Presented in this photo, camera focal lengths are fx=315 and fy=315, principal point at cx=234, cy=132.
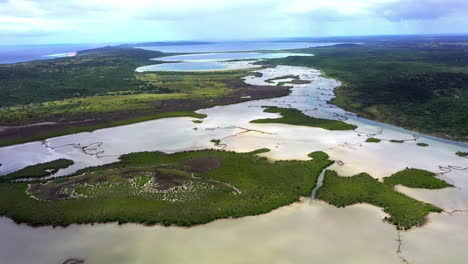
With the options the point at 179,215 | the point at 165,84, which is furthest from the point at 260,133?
the point at 165,84

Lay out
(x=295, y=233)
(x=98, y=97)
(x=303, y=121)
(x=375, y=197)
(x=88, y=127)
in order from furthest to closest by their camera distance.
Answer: (x=98, y=97), (x=303, y=121), (x=88, y=127), (x=375, y=197), (x=295, y=233)

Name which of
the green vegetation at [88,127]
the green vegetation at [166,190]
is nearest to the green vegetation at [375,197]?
the green vegetation at [166,190]

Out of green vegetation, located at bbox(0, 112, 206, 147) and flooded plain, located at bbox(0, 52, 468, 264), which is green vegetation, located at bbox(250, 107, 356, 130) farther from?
green vegetation, located at bbox(0, 112, 206, 147)

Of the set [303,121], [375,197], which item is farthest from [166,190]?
[303,121]

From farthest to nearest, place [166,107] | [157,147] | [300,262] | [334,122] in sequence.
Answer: [166,107] → [334,122] → [157,147] → [300,262]

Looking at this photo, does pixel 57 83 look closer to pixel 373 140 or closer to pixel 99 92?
pixel 99 92

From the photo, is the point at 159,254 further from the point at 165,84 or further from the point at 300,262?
the point at 165,84
